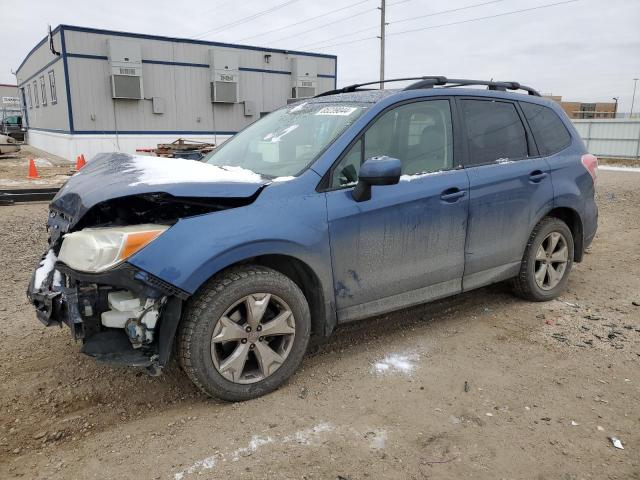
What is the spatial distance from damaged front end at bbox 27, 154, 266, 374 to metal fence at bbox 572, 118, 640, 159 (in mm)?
25380

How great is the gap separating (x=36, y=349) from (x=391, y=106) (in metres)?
3.12

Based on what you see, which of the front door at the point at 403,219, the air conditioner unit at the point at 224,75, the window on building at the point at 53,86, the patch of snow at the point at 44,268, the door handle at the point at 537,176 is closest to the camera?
the patch of snow at the point at 44,268

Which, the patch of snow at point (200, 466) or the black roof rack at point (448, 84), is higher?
the black roof rack at point (448, 84)

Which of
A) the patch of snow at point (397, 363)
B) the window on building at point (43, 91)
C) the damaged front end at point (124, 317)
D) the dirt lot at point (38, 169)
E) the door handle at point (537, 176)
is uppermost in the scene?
the window on building at point (43, 91)

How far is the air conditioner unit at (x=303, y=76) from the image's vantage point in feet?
78.2

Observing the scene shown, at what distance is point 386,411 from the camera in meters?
2.95

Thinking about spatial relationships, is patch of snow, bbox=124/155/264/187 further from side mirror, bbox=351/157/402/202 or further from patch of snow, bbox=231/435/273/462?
patch of snow, bbox=231/435/273/462

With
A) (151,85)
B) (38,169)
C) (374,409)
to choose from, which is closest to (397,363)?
(374,409)

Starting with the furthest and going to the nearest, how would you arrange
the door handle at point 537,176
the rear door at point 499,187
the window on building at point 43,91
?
the window on building at point 43,91 < the door handle at point 537,176 < the rear door at point 499,187

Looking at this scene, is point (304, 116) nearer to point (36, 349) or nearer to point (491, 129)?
point (491, 129)

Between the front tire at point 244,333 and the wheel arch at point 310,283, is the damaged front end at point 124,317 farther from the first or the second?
the wheel arch at point 310,283

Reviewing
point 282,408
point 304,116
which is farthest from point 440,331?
point 304,116

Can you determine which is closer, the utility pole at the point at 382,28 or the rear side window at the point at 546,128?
the rear side window at the point at 546,128

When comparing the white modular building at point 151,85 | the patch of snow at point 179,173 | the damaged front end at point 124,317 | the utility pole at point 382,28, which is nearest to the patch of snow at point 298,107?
the patch of snow at point 179,173
